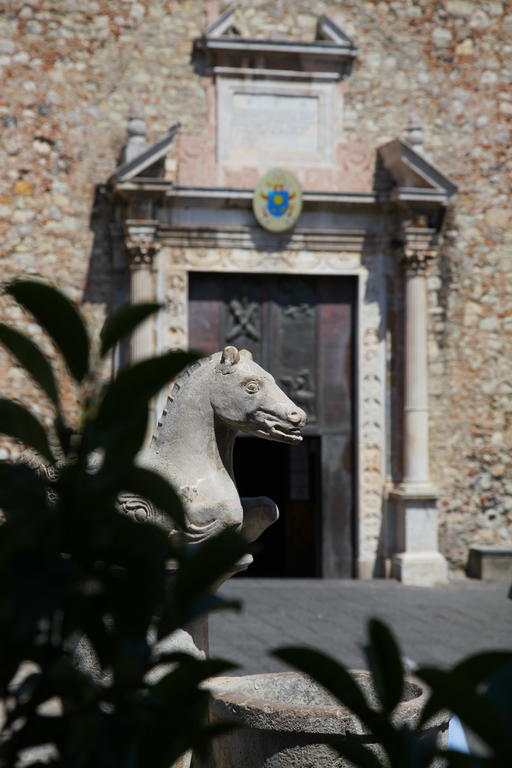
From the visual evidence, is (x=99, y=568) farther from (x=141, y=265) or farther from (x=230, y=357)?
(x=141, y=265)

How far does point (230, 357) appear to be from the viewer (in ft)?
10.0

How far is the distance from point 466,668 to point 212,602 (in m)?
0.21

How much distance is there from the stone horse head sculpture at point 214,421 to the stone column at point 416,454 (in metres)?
6.65

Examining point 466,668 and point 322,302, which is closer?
point 466,668

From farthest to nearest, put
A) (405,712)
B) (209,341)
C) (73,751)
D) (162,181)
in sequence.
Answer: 1. (209,341)
2. (162,181)
3. (405,712)
4. (73,751)

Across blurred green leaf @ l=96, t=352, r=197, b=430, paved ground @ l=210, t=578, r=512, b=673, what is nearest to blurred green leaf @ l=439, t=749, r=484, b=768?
blurred green leaf @ l=96, t=352, r=197, b=430

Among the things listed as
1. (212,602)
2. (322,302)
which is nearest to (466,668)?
(212,602)

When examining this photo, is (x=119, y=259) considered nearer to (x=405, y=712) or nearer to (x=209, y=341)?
(x=209, y=341)

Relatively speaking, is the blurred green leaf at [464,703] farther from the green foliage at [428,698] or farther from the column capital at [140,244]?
the column capital at [140,244]

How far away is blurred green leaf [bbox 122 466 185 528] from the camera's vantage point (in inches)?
33.9

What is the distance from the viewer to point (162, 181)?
30.1 ft

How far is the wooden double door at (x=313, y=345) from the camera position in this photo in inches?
389

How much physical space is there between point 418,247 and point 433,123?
1300 mm

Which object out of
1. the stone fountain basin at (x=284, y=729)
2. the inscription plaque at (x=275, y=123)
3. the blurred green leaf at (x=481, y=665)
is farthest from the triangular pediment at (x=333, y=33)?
the blurred green leaf at (x=481, y=665)
